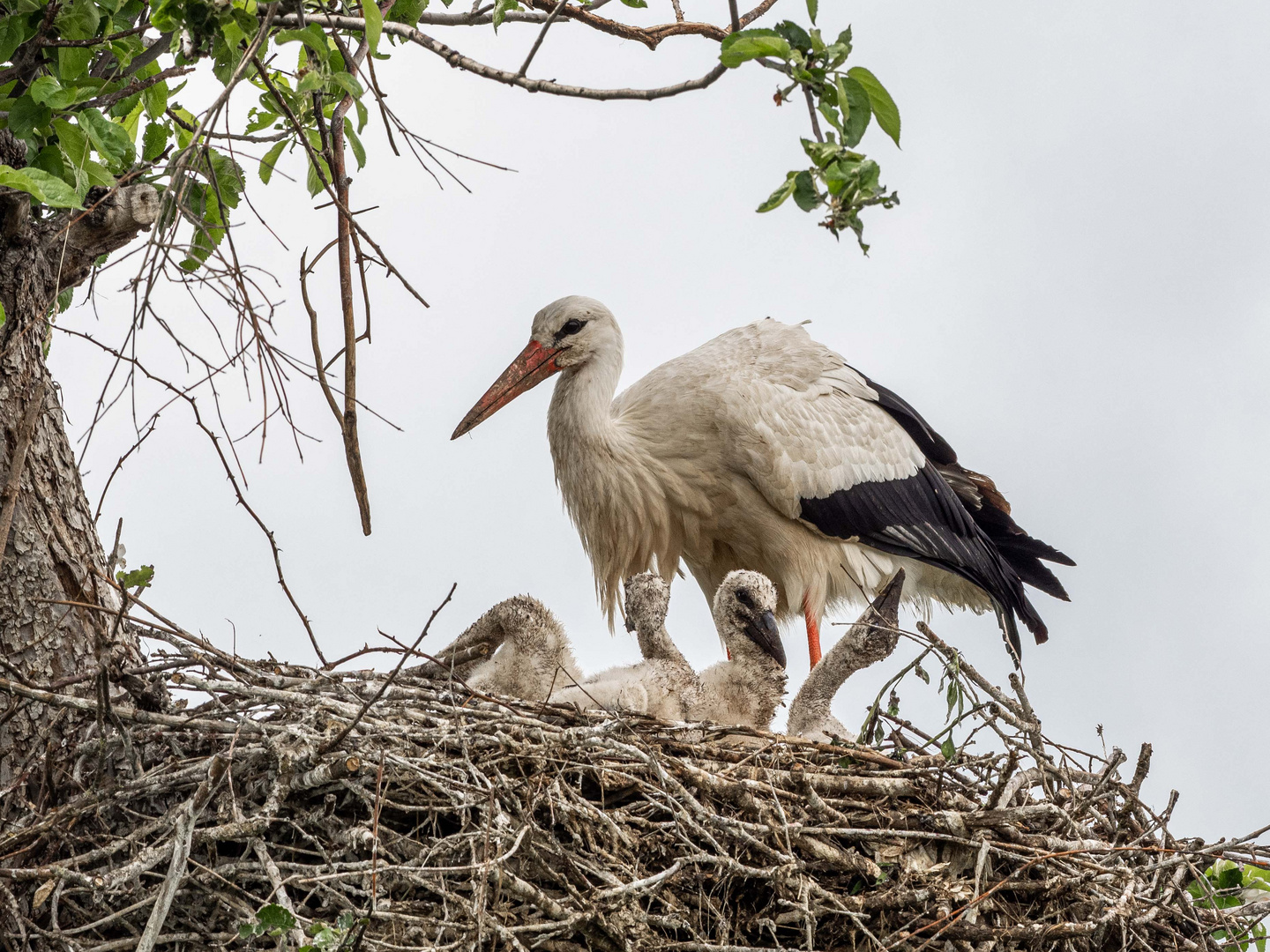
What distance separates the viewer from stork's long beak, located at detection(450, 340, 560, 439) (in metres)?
5.38

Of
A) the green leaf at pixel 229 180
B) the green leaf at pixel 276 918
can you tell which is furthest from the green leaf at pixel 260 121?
the green leaf at pixel 276 918

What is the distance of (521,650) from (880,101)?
2.11 meters

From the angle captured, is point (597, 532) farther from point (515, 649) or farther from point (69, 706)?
point (69, 706)

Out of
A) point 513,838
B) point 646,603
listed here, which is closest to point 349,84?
point 513,838

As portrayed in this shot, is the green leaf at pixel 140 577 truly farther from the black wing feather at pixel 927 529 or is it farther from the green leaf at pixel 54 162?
the black wing feather at pixel 927 529

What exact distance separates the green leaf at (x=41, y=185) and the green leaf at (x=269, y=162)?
41.0 inches

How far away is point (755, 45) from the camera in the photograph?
2217mm

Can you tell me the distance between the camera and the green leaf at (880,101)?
7.31ft

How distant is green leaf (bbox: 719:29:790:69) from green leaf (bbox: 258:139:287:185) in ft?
5.77

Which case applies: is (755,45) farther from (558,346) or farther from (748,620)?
(558,346)

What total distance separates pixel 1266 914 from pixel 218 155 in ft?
11.0

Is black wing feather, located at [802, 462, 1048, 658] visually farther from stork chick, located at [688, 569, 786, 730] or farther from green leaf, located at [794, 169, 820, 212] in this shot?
green leaf, located at [794, 169, 820, 212]

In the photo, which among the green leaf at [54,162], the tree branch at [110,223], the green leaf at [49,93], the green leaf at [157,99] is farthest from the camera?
the green leaf at [157,99]

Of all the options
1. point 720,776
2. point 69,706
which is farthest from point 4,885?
point 720,776
